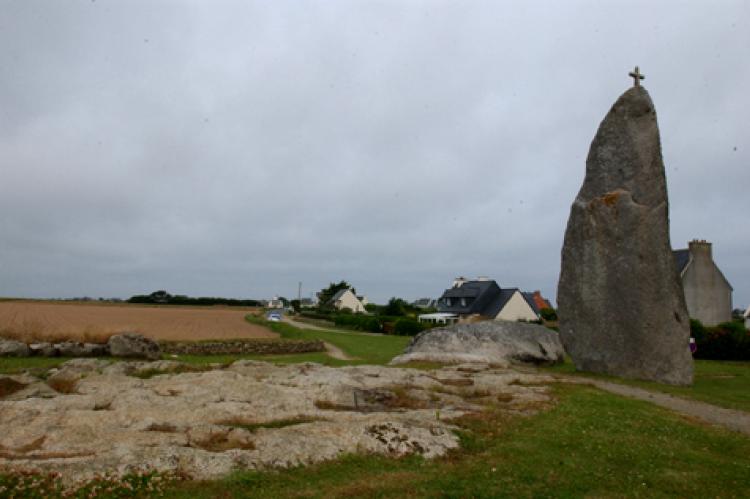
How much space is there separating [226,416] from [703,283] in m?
50.9

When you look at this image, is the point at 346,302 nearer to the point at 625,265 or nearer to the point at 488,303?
the point at 488,303

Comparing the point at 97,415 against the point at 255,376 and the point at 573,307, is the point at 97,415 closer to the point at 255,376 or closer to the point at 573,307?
the point at 255,376

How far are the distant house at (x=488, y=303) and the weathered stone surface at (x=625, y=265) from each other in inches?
1785

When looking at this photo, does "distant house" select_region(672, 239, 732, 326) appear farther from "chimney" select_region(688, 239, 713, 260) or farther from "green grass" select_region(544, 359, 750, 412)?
"green grass" select_region(544, 359, 750, 412)

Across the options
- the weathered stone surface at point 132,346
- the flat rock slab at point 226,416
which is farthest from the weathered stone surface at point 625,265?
the weathered stone surface at point 132,346

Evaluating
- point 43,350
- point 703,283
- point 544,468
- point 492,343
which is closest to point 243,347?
point 43,350

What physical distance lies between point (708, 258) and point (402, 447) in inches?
1979

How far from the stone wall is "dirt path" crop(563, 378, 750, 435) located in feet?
78.9

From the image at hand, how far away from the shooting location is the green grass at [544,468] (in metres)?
8.40

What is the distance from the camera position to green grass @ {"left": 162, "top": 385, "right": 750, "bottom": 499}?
8.40 meters

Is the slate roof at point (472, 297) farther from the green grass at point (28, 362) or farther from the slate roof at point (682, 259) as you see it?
the green grass at point (28, 362)

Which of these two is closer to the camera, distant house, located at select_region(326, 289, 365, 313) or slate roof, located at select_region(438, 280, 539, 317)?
slate roof, located at select_region(438, 280, 539, 317)

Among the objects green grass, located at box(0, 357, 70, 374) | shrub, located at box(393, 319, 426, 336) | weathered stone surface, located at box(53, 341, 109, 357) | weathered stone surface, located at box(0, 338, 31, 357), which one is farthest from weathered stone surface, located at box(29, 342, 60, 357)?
shrub, located at box(393, 319, 426, 336)

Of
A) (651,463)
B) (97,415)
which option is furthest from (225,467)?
(651,463)
